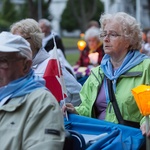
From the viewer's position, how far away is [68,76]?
5.24 meters

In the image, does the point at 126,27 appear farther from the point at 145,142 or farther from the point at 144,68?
the point at 145,142

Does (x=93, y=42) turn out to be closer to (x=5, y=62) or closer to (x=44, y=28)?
(x=44, y=28)

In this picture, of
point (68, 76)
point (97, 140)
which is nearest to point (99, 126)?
point (97, 140)

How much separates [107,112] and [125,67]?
421 mm

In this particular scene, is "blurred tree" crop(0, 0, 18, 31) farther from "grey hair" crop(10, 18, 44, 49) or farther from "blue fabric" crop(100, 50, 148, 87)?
"blue fabric" crop(100, 50, 148, 87)

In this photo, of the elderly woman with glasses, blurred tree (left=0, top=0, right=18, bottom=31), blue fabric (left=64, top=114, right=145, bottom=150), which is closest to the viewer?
blue fabric (left=64, top=114, right=145, bottom=150)

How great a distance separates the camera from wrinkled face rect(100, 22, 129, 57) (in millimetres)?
4430

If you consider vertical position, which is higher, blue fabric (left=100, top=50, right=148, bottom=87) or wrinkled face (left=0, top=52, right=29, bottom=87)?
wrinkled face (left=0, top=52, right=29, bottom=87)

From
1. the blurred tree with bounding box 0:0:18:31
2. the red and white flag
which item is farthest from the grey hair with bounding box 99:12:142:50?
the blurred tree with bounding box 0:0:18:31

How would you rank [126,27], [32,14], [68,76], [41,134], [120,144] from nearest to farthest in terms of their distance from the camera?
1. [41,134]
2. [120,144]
3. [126,27]
4. [68,76]
5. [32,14]

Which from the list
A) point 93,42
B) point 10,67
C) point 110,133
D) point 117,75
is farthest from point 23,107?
point 93,42

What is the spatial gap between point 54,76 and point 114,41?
64cm

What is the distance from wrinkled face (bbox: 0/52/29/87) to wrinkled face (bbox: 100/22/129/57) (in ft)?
5.45

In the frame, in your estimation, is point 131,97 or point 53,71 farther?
point 53,71
